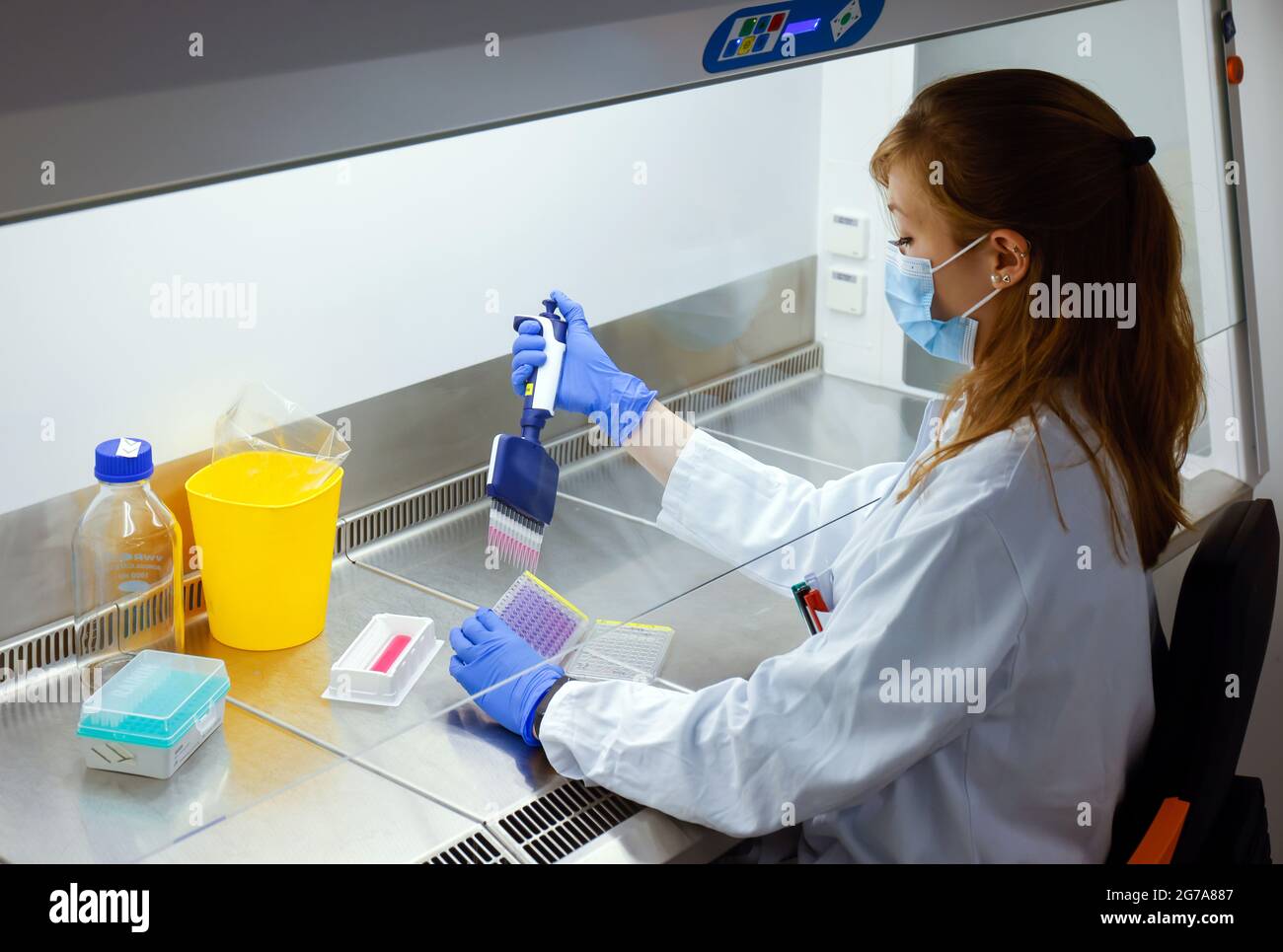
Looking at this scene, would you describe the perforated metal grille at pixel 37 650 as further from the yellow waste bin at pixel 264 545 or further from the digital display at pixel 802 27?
the digital display at pixel 802 27

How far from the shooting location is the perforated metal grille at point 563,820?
1.20 meters

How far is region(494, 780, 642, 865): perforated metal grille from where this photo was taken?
47.1 inches

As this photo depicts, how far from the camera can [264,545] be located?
1.40 meters

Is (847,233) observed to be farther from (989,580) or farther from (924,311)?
(989,580)

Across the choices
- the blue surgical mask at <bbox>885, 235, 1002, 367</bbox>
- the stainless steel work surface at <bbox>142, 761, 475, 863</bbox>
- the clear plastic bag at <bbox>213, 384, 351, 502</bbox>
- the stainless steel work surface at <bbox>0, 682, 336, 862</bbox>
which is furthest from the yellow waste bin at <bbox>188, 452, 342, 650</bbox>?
the blue surgical mask at <bbox>885, 235, 1002, 367</bbox>

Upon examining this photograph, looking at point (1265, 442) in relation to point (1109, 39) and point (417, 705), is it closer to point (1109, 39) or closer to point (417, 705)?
point (1109, 39)

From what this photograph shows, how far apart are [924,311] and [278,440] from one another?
792mm

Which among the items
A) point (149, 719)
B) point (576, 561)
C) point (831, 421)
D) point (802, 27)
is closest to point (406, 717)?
point (149, 719)

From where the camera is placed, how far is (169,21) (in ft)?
2.50

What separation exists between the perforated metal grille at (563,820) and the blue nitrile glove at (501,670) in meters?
0.09

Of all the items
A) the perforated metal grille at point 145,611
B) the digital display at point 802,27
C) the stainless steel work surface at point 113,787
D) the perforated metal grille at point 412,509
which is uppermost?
the digital display at point 802,27

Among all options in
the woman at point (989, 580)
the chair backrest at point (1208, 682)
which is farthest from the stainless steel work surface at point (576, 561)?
the chair backrest at point (1208, 682)

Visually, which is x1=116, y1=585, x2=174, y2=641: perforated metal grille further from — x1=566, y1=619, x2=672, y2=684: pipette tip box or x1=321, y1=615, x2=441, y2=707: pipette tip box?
x1=566, y1=619, x2=672, y2=684: pipette tip box
